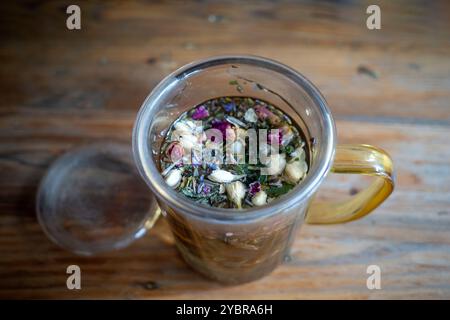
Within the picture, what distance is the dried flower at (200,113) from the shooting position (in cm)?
63

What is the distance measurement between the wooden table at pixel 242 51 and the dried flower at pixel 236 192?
0.19 meters

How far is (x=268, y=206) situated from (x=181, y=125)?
0.54ft

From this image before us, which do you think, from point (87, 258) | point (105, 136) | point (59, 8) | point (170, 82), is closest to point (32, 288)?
point (87, 258)

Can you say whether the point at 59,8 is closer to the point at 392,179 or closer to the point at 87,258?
the point at 87,258

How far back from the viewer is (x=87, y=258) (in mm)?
724

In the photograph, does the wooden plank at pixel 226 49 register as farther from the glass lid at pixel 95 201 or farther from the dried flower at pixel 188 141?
the dried flower at pixel 188 141

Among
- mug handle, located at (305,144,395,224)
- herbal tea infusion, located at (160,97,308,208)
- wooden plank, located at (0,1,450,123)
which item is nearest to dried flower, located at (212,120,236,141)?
herbal tea infusion, located at (160,97,308,208)

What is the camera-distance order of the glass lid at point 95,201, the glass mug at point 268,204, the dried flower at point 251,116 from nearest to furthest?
the glass mug at point 268,204, the dried flower at point 251,116, the glass lid at point 95,201

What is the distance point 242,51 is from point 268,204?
1.30 feet

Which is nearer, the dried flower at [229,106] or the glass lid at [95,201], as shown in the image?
the dried flower at [229,106]

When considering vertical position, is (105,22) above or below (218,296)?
above

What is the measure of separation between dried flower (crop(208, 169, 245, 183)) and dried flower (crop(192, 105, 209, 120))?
0.08m

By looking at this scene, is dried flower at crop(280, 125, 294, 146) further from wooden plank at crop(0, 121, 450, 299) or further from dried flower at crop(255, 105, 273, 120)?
wooden plank at crop(0, 121, 450, 299)

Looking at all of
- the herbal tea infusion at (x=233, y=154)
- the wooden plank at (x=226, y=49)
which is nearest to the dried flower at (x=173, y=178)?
the herbal tea infusion at (x=233, y=154)
